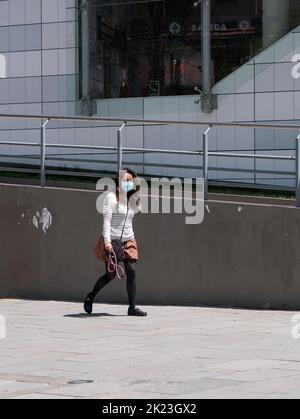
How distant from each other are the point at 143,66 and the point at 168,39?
0.80 metres

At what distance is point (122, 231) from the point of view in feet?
41.5

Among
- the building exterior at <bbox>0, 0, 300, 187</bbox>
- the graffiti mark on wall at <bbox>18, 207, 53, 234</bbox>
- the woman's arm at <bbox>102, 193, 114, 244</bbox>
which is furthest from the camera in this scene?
the building exterior at <bbox>0, 0, 300, 187</bbox>

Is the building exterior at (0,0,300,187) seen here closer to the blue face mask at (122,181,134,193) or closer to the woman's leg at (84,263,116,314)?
the blue face mask at (122,181,134,193)

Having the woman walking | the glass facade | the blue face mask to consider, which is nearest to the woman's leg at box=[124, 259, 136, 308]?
the woman walking

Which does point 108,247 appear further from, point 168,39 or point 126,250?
point 168,39

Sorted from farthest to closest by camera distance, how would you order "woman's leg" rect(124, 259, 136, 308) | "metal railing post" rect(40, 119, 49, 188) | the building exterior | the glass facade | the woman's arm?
the glass facade
the building exterior
"metal railing post" rect(40, 119, 49, 188)
"woman's leg" rect(124, 259, 136, 308)
the woman's arm

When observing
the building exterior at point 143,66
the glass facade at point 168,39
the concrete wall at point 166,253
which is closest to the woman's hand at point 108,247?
the concrete wall at point 166,253

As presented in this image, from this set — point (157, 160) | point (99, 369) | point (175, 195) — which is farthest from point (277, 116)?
point (99, 369)

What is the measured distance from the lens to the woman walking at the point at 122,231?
12.5 m

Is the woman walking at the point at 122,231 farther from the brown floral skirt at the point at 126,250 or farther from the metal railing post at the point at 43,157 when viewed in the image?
the metal railing post at the point at 43,157

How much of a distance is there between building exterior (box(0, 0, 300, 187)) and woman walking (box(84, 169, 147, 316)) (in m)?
4.40

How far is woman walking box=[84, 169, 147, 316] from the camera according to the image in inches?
492

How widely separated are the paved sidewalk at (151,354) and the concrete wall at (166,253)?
1.37 ft

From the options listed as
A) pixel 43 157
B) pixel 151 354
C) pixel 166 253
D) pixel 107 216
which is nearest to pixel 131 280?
pixel 107 216
